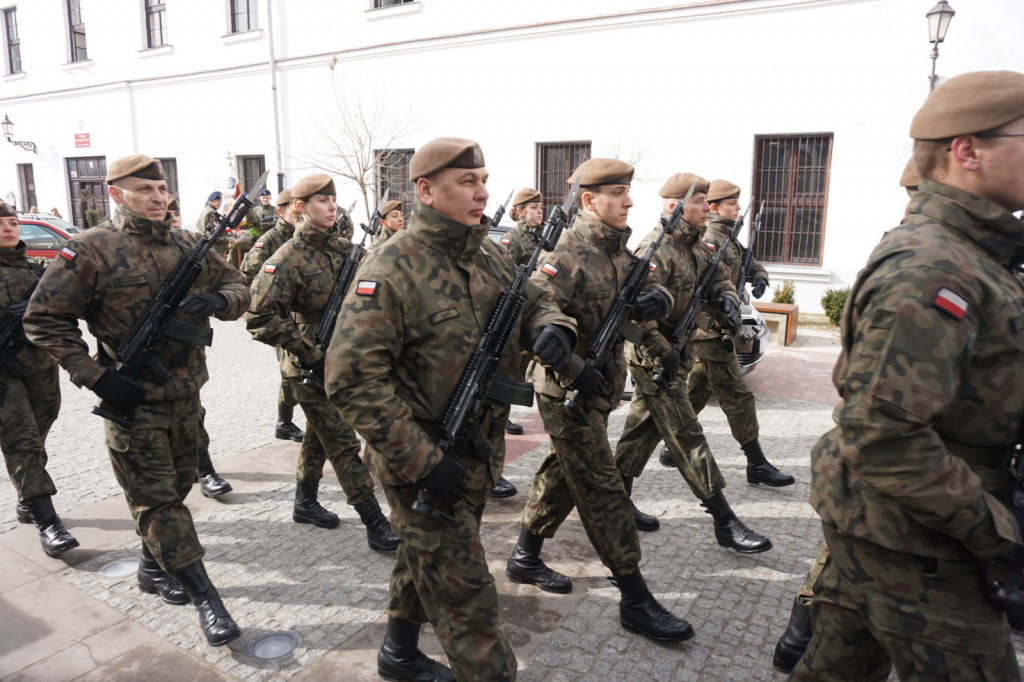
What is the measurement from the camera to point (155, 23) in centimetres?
2144

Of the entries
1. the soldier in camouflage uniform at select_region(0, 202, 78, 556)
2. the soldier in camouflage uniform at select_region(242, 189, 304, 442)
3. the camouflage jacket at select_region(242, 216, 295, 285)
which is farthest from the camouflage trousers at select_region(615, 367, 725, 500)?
the camouflage jacket at select_region(242, 216, 295, 285)

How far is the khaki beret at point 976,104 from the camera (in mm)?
1703

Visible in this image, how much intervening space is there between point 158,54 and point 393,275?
22.8 m

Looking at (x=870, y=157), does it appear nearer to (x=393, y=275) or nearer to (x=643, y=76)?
(x=643, y=76)

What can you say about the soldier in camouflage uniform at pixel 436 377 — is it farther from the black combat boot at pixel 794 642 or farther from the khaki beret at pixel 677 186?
the khaki beret at pixel 677 186

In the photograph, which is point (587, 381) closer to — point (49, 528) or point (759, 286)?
point (49, 528)

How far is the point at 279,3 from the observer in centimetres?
1834

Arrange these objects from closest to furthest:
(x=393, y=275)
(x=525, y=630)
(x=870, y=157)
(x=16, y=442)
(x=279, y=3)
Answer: (x=393, y=275)
(x=525, y=630)
(x=16, y=442)
(x=870, y=157)
(x=279, y=3)

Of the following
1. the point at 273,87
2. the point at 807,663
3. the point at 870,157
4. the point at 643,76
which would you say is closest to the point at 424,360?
the point at 807,663

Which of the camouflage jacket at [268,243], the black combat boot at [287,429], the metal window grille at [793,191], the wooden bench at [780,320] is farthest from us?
the metal window grille at [793,191]

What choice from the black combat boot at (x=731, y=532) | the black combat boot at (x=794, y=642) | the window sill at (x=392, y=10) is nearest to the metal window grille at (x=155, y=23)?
the window sill at (x=392, y=10)

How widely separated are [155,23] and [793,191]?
19.3 meters

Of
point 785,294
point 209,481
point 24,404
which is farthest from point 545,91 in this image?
point 24,404

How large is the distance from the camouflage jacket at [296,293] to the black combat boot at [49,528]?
1.55 meters
